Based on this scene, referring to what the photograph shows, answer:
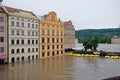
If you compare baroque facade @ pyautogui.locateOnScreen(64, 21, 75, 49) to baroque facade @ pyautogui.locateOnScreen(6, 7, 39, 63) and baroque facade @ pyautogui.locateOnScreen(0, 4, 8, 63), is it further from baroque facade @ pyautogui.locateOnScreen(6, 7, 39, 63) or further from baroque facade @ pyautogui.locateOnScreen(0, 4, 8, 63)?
baroque facade @ pyautogui.locateOnScreen(0, 4, 8, 63)

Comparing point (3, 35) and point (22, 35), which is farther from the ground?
point (22, 35)

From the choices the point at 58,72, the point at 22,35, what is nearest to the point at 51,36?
the point at 22,35

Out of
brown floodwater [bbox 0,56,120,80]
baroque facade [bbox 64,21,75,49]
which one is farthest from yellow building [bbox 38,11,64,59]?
brown floodwater [bbox 0,56,120,80]

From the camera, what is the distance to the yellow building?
69438 millimetres

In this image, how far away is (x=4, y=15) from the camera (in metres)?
54.8

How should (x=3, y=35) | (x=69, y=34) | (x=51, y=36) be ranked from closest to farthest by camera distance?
(x=3, y=35), (x=51, y=36), (x=69, y=34)

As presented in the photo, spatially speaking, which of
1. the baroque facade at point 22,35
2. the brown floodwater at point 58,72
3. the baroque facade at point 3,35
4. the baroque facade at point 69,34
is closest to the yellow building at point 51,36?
the baroque facade at point 22,35

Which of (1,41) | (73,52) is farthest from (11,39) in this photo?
(73,52)

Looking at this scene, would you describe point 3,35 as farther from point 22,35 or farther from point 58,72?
point 58,72

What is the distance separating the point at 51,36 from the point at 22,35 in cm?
1475

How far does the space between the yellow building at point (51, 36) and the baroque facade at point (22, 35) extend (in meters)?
2.95

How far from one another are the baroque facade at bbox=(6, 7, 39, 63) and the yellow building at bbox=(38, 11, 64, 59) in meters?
2.95

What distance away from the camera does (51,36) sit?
240 ft

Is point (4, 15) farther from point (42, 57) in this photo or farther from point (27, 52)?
point (42, 57)
